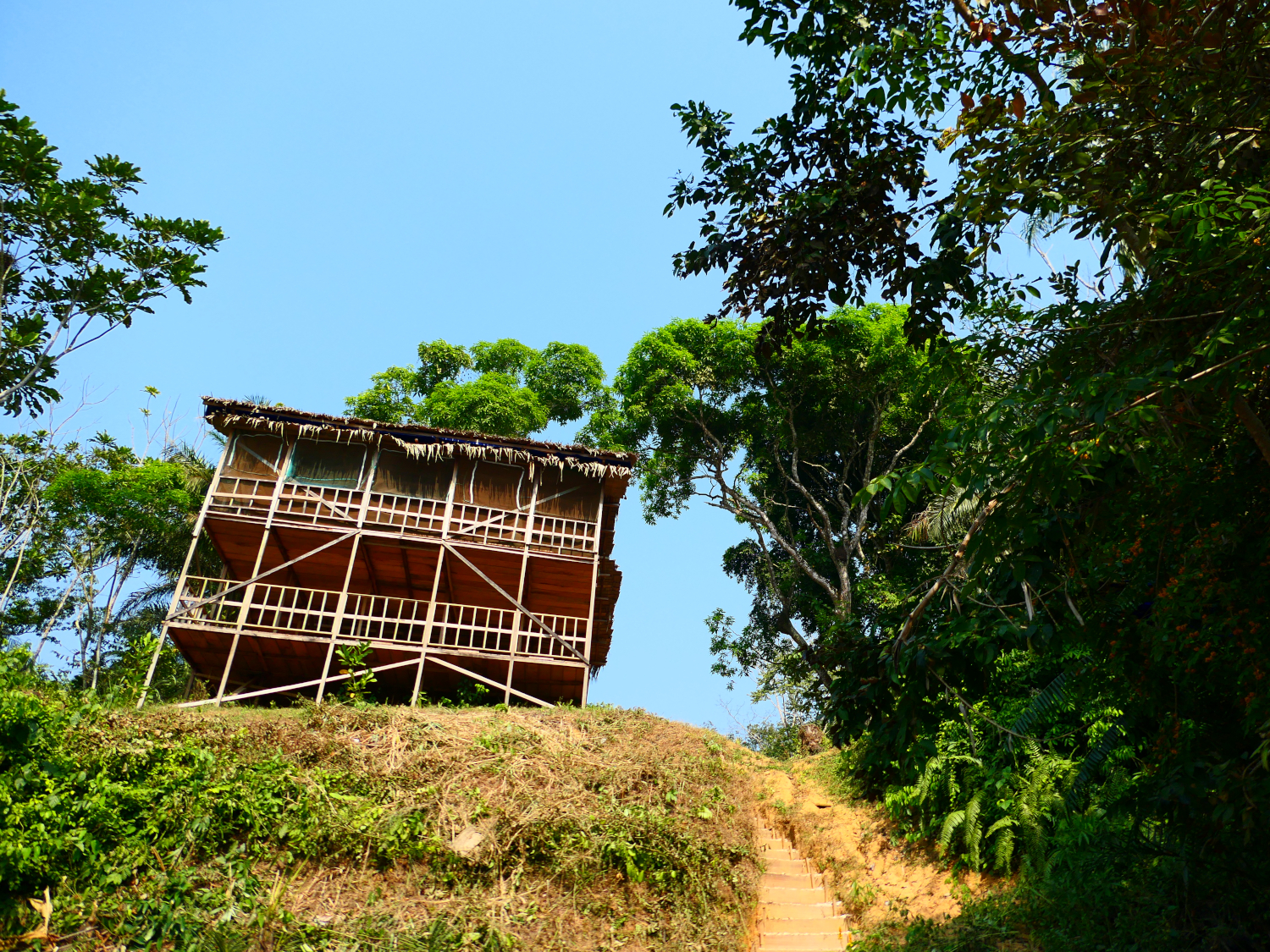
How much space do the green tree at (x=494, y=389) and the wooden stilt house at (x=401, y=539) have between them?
9961 millimetres

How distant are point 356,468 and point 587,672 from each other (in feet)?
19.8

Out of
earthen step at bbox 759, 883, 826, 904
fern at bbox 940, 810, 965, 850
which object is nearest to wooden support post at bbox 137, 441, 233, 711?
earthen step at bbox 759, 883, 826, 904

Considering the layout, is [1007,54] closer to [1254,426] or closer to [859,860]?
[1254,426]

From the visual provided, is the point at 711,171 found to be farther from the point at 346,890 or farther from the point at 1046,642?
the point at 346,890

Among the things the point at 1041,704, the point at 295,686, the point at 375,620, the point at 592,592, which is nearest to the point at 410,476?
the point at 375,620

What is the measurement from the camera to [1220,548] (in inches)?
218

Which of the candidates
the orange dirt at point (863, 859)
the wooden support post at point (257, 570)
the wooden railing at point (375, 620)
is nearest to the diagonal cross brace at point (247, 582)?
the wooden railing at point (375, 620)

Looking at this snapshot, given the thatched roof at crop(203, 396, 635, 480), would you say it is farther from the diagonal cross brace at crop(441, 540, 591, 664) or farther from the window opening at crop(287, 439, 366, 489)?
the diagonal cross brace at crop(441, 540, 591, 664)

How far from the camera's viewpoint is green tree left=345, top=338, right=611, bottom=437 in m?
27.3

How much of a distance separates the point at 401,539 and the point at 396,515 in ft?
3.07

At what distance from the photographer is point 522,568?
1600 cm

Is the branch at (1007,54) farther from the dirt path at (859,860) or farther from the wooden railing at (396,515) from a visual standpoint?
the wooden railing at (396,515)

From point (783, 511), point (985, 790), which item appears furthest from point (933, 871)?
point (783, 511)

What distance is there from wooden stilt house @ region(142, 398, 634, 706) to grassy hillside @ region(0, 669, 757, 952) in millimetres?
4496
